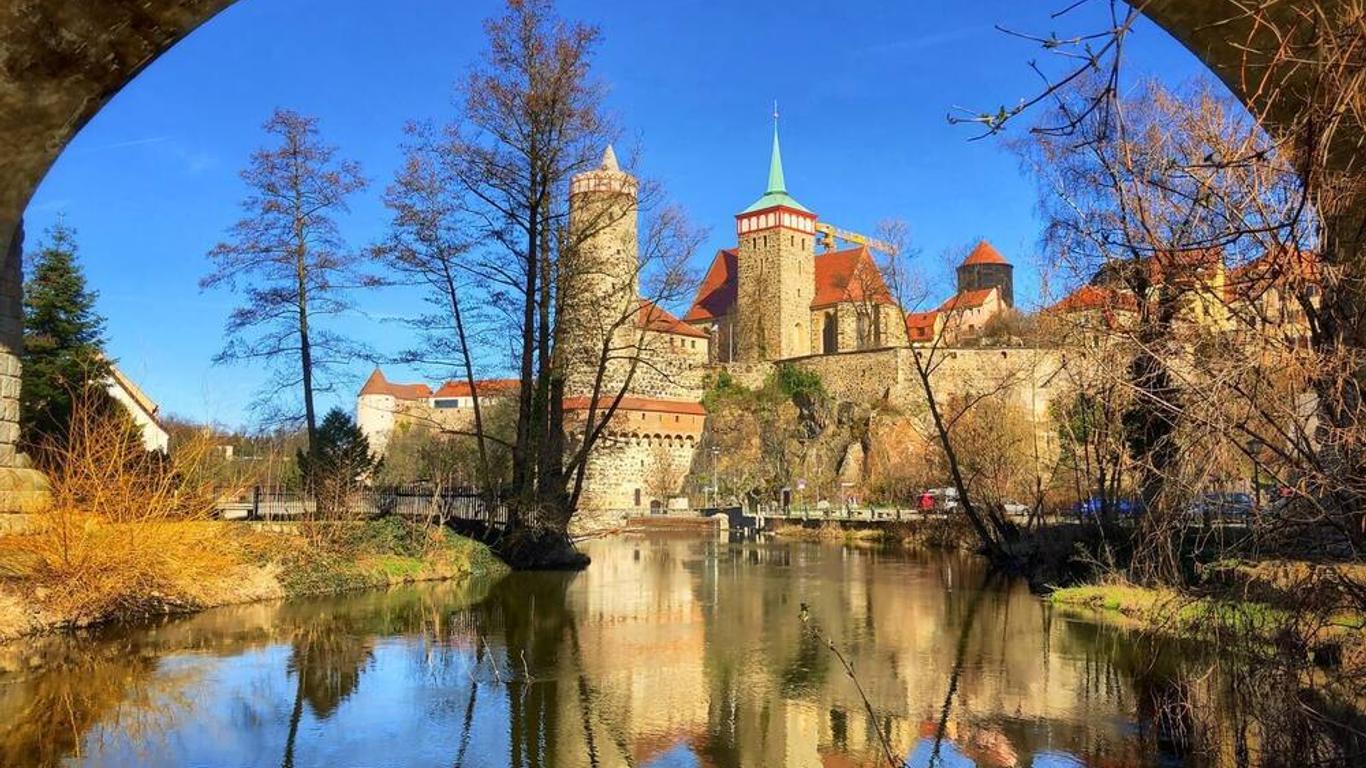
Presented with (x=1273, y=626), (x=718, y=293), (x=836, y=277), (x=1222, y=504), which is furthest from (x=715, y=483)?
(x=1222, y=504)

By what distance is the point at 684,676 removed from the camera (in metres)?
8.53

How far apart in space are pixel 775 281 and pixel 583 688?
57.5 meters

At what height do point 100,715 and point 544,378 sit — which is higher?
point 544,378

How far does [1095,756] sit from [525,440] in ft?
47.1

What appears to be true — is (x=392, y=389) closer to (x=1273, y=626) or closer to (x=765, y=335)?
(x=765, y=335)

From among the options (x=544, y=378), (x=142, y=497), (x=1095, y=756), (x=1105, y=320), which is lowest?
(x=1095, y=756)

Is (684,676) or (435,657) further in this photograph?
(435,657)

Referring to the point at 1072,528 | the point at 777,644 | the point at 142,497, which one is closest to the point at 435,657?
the point at 777,644

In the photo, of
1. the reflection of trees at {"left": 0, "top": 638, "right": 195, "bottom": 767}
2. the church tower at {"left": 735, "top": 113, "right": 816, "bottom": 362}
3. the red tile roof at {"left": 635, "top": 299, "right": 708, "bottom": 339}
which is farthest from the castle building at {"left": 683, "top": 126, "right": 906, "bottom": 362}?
the reflection of trees at {"left": 0, "top": 638, "right": 195, "bottom": 767}

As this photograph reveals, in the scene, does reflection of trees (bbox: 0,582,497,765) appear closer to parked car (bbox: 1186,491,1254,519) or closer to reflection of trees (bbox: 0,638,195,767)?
reflection of trees (bbox: 0,638,195,767)

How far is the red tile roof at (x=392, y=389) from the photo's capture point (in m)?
98.8

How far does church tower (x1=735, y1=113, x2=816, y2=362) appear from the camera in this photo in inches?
2509

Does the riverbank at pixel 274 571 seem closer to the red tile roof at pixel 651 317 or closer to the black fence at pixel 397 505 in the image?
the black fence at pixel 397 505

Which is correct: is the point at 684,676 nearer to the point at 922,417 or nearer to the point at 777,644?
the point at 777,644
